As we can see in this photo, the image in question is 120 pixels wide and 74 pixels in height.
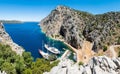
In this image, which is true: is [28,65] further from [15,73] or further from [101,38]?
[101,38]

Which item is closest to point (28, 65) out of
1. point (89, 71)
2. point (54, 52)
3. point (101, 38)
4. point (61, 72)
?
point (61, 72)

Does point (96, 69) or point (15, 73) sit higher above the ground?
point (96, 69)

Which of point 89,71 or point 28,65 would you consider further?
point 28,65

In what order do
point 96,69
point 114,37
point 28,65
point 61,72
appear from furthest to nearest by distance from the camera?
point 114,37, point 28,65, point 61,72, point 96,69

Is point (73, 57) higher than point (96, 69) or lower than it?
lower

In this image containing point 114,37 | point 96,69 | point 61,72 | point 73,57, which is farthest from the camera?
point 114,37

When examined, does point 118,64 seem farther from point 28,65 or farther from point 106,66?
point 28,65

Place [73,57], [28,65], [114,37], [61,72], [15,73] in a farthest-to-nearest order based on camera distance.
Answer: [114,37] < [73,57] < [28,65] < [15,73] < [61,72]

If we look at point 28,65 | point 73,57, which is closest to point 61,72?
point 28,65

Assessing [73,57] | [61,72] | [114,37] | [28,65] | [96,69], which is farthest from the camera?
[114,37]

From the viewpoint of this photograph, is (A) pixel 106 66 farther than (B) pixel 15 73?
No
